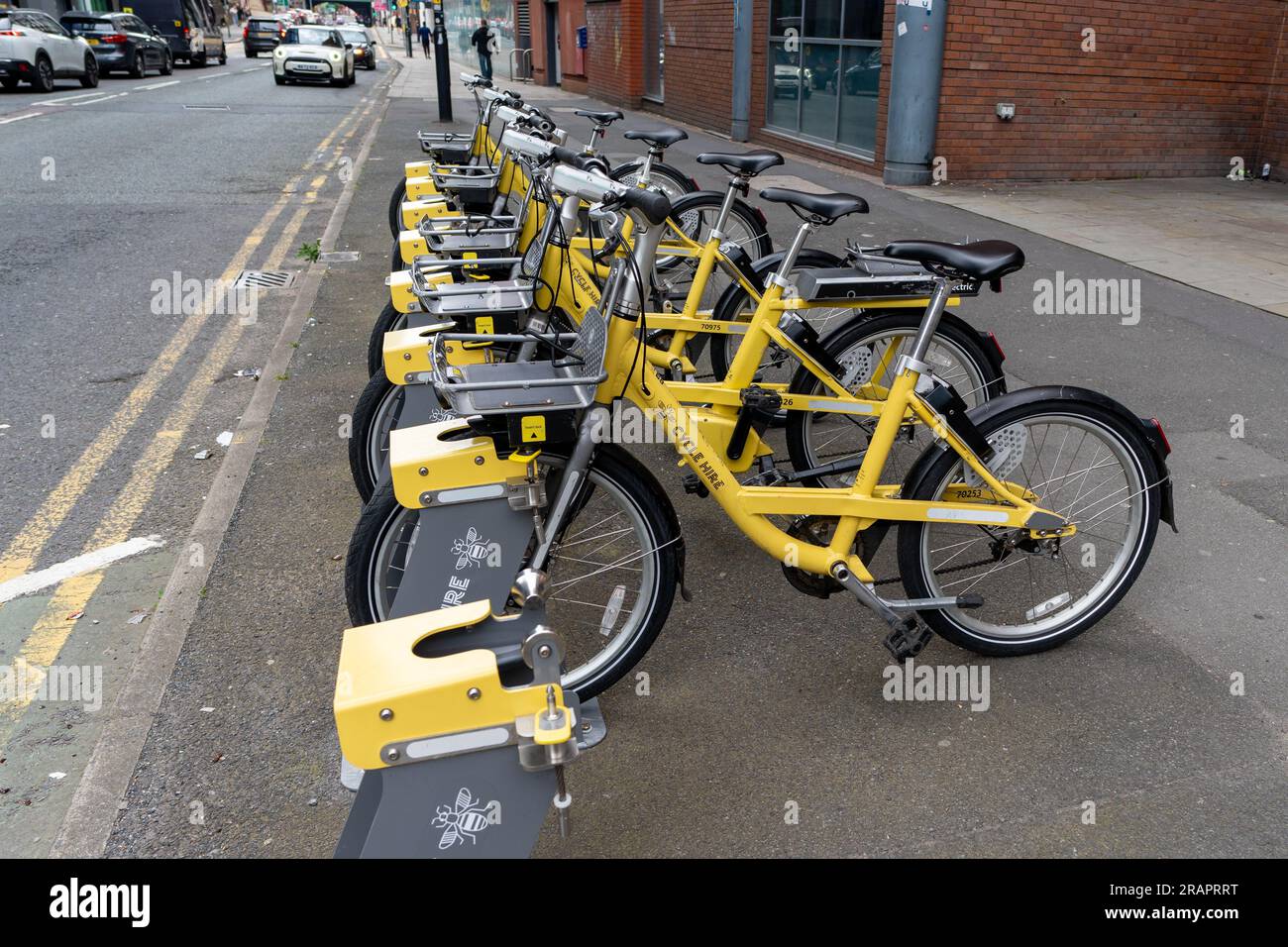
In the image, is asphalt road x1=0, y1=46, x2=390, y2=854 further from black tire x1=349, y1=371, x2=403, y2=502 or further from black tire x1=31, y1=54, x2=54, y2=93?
black tire x1=31, y1=54, x2=54, y2=93

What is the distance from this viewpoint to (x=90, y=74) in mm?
23688

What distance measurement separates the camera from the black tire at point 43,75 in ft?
70.2

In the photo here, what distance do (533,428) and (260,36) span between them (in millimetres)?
46295

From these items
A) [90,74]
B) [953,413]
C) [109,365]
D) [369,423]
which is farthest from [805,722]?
[90,74]

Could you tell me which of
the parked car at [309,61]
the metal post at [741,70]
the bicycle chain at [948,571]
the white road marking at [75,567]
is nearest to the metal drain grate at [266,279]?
the white road marking at [75,567]

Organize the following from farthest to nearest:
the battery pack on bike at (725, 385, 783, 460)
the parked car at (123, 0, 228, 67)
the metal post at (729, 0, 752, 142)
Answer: the parked car at (123, 0, 228, 67), the metal post at (729, 0, 752, 142), the battery pack on bike at (725, 385, 783, 460)

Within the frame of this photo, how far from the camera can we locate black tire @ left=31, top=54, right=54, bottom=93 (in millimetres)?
21383

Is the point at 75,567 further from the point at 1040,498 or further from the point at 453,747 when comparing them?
the point at 1040,498

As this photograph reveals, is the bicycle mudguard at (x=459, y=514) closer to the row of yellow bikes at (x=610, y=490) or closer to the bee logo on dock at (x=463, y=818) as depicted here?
the row of yellow bikes at (x=610, y=490)

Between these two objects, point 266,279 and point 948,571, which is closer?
point 948,571

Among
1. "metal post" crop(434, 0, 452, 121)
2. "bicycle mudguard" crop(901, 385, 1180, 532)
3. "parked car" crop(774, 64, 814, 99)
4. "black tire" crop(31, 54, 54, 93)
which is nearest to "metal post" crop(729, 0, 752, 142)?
"parked car" crop(774, 64, 814, 99)

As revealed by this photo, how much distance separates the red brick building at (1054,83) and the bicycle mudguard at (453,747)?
34.4 feet

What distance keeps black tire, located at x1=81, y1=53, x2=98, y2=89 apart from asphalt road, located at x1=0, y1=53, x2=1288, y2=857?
77.0ft

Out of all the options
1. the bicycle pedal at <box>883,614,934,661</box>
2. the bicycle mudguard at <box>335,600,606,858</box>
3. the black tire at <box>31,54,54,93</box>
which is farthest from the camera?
the black tire at <box>31,54,54,93</box>
